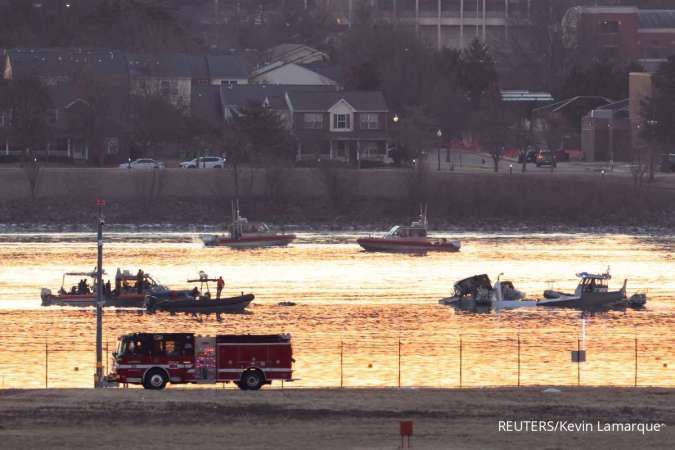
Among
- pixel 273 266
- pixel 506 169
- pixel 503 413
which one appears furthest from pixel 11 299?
pixel 506 169

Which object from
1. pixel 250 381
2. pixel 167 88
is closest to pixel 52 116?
pixel 167 88

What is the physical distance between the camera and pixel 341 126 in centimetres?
12962

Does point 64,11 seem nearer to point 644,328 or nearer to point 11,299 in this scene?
point 11,299

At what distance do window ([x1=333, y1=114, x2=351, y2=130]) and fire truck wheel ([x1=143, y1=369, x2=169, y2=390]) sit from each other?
84015 mm

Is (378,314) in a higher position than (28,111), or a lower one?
lower

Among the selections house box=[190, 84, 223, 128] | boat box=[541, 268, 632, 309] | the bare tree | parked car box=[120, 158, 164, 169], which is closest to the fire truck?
boat box=[541, 268, 632, 309]

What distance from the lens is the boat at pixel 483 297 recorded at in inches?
2746

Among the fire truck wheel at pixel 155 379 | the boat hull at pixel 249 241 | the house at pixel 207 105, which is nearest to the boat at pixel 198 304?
the fire truck wheel at pixel 155 379

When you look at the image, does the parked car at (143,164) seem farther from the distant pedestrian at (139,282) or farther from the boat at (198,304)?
the boat at (198,304)

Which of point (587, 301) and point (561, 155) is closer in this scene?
point (587, 301)

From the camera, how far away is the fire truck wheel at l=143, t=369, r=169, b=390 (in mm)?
46188

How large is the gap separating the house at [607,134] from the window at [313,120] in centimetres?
2005

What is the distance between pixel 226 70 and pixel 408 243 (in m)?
62.7

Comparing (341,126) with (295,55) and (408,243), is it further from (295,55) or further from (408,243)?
(295,55)
